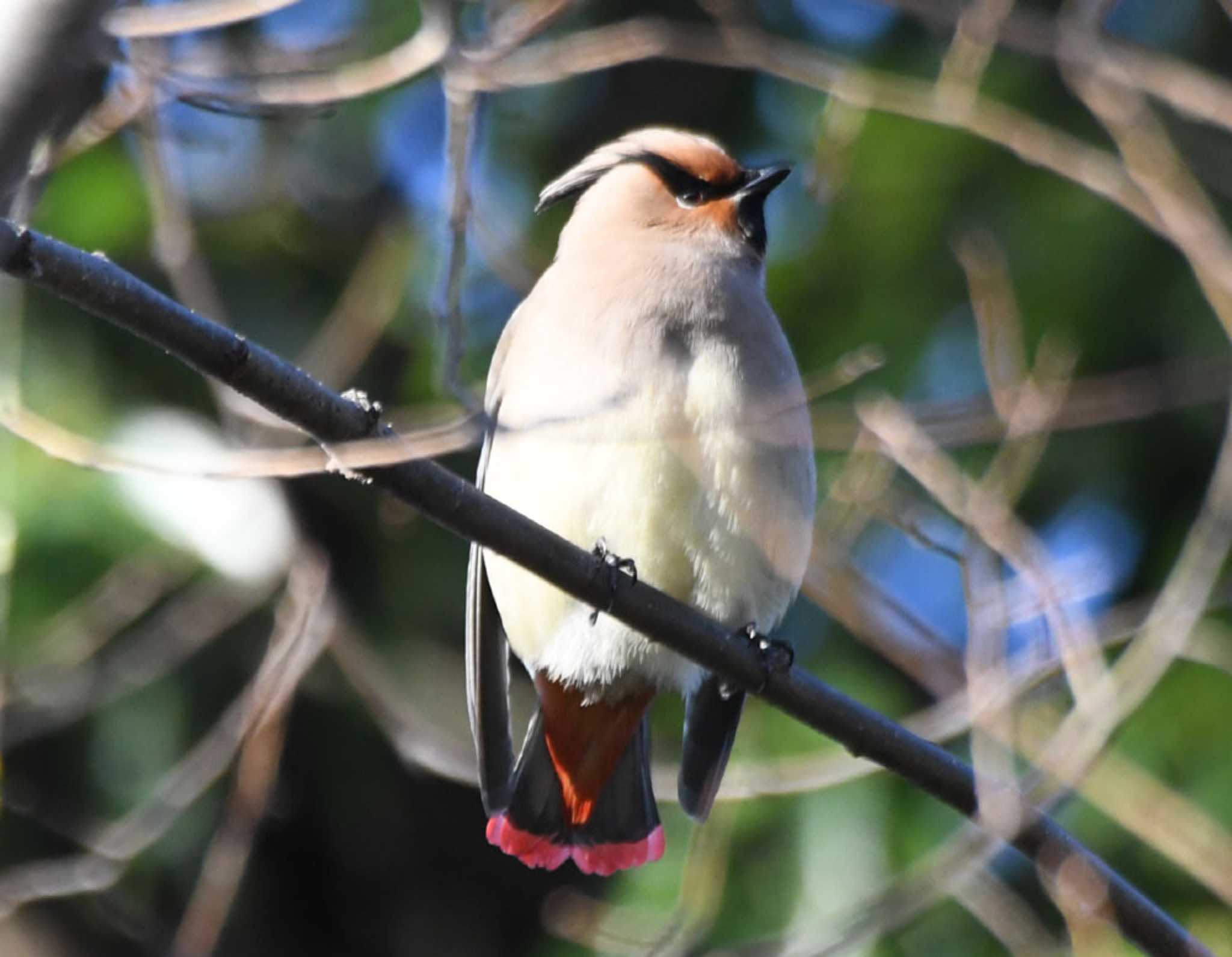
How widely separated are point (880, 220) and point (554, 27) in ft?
3.79

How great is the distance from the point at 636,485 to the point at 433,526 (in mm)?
2043

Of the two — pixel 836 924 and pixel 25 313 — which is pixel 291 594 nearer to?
pixel 25 313

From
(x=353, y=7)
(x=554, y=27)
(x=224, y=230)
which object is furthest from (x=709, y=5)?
(x=224, y=230)

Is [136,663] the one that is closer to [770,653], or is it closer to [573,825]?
[573,825]

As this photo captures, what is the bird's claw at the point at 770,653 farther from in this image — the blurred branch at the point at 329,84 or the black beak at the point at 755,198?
the blurred branch at the point at 329,84

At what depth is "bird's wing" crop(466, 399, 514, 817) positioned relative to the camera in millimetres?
4527

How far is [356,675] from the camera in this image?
17.4 ft

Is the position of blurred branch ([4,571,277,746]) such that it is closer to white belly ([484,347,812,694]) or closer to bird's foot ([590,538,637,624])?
white belly ([484,347,812,694])

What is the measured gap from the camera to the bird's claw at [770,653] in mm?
3691

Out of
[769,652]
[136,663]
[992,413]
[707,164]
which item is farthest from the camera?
[136,663]

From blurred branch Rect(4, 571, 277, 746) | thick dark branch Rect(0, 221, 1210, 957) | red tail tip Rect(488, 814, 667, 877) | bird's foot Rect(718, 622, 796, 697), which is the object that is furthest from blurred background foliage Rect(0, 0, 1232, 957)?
thick dark branch Rect(0, 221, 1210, 957)

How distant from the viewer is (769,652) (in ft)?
12.5

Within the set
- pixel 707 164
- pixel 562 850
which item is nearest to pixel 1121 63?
pixel 707 164

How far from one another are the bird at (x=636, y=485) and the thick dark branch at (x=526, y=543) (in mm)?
217
